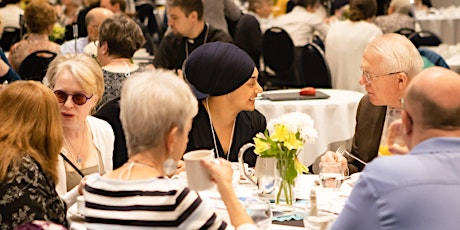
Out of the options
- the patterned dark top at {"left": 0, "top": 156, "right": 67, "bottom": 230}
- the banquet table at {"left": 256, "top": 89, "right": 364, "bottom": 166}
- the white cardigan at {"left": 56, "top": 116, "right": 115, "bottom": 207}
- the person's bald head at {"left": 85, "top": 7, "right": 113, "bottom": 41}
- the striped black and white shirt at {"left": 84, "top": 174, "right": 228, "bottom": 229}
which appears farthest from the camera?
the person's bald head at {"left": 85, "top": 7, "right": 113, "bottom": 41}

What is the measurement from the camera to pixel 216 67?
153 inches

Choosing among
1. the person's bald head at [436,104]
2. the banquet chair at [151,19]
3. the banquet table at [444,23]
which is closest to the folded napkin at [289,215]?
the person's bald head at [436,104]

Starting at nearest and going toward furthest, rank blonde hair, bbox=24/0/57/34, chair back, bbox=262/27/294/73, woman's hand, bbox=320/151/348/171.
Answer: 1. woman's hand, bbox=320/151/348/171
2. blonde hair, bbox=24/0/57/34
3. chair back, bbox=262/27/294/73

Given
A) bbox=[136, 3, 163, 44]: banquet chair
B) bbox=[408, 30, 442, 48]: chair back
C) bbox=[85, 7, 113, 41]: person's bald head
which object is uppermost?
bbox=[85, 7, 113, 41]: person's bald head

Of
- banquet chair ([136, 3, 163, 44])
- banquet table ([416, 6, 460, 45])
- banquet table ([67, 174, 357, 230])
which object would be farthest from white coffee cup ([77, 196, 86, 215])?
banquet chair ([136, 3, 163, 44])

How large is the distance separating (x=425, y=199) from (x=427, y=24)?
8.09 m

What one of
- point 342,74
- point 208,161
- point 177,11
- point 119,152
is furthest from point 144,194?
point 342,74

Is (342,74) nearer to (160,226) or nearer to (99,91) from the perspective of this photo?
(99,91)

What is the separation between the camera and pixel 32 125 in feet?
9.64

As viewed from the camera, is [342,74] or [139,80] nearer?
[139,80]

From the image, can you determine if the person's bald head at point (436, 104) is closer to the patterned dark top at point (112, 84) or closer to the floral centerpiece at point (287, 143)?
the floral centerpiece at point (287, 143)

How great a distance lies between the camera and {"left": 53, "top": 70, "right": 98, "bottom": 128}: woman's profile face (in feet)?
12.0

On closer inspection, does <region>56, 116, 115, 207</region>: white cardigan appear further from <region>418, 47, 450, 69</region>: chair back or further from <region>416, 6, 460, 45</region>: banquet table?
<region>416, 6, 460, 45</region>: banquet table

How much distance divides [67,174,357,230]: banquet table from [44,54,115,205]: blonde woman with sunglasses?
0.62 metres
